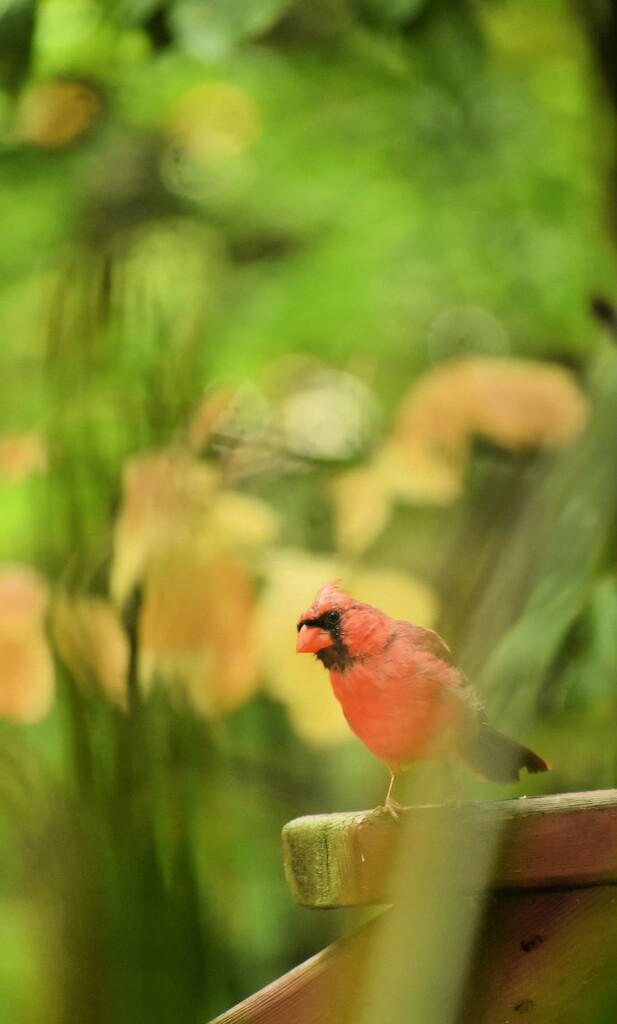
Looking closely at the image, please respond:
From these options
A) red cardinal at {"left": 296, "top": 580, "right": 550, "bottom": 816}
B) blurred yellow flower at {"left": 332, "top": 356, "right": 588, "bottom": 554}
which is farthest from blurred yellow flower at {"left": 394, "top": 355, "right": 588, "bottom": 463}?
red cardinal at {"left": 296, "top": 580, "right": 550, "bottom": 816}

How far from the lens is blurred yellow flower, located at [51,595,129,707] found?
1.10 metres

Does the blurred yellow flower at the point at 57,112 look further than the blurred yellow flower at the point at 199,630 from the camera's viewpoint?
Yes

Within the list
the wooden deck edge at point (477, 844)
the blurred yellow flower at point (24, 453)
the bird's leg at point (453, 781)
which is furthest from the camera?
the blurred yellow flower at point (24, 453)

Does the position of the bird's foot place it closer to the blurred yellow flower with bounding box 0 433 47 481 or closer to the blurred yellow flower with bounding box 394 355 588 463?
the blurred yellow flower with bounding box 394 355 588 463

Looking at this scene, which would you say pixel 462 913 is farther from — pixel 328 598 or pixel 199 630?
pixel 199 630

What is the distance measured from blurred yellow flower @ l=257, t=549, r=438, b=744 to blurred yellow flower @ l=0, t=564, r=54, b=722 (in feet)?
0.77

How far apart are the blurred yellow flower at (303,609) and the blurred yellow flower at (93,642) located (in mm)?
Result: 150

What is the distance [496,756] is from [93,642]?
454 mm

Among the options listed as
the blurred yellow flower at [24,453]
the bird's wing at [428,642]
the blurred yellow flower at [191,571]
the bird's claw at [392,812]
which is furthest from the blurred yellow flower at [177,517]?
the bird's claw at [392,812]

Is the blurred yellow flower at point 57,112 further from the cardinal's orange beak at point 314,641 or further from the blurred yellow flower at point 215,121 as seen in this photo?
the cardinal's orange beak at point 314,641

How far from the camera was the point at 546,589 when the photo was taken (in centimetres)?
102

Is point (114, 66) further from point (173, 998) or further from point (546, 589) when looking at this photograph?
point (173, 998)

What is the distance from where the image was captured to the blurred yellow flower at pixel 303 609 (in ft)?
3.35

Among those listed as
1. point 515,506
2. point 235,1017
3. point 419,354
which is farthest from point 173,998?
point 419,354
